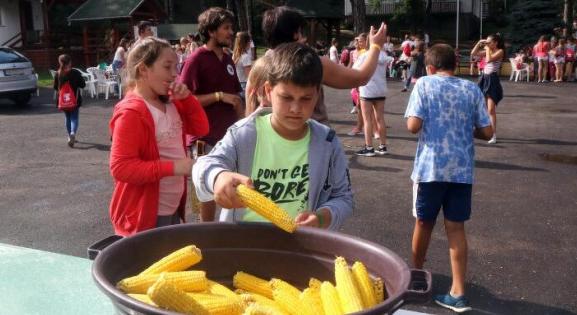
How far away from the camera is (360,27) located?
1262 inches

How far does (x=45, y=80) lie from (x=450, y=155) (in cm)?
2486

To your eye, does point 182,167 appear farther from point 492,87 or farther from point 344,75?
point 492,87

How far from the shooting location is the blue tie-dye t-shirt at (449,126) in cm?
405

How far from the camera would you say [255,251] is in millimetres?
1742

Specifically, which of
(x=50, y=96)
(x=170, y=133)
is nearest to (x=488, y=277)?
(x=170, y=133)

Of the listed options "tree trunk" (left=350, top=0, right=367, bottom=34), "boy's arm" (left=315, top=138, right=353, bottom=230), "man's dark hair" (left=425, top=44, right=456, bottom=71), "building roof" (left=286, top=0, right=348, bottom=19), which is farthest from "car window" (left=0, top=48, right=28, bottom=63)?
"building roof" (left=286, top=0, right=348, bottom=19)

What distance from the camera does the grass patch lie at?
79.4 ft

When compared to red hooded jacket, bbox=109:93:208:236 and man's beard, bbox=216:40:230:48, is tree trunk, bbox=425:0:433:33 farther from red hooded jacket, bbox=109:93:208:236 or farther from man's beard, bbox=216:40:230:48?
red hooded jacket, bbox=109:93:208:236

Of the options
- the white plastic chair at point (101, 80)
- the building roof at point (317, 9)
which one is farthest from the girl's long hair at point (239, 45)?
the building roof at point (317, 9)

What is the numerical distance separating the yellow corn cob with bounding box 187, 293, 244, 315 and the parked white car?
17.1 meters

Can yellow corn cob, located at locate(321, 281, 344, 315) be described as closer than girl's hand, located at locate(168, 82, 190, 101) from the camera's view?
Yes

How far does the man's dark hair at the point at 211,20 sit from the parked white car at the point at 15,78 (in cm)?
1385

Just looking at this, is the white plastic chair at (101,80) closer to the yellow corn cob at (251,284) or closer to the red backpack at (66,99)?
the red backpack at (66,99)

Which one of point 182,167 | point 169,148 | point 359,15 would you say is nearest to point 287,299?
point 182,167
